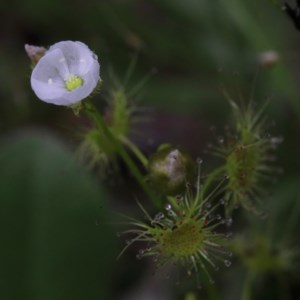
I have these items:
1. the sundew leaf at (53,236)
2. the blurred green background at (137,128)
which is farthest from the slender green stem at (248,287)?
the sundew leaf at (53,236)

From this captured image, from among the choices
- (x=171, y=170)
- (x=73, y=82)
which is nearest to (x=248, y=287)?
(x=171, y=170)

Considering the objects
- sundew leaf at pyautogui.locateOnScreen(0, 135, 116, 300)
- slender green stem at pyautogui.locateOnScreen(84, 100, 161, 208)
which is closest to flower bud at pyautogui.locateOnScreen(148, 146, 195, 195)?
slender green stem at pyautogui.locateOnScreen(84, 100, 161, 208)

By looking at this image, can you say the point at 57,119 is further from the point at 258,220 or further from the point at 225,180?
the point at 225,180

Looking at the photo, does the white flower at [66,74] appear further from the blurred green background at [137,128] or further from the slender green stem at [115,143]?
the blurred green background at [137,128]

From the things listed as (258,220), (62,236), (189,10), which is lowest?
(258,220)

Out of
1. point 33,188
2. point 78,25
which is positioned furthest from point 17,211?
point 78,25

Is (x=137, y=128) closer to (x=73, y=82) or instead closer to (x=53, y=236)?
(x=53, y=236)
